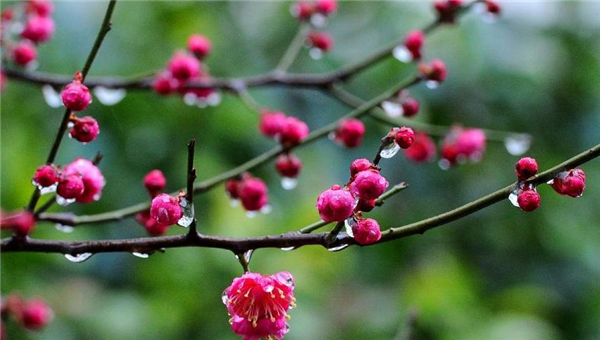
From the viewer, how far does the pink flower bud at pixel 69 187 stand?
0.62m

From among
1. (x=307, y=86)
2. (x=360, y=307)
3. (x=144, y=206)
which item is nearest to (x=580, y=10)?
(x=360, y=307)

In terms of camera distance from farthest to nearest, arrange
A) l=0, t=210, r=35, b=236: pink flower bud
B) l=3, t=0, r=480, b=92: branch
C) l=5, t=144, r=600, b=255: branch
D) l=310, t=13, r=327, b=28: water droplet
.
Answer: l=310, t=13, r=327, b=28: water droplet → l=3, t=0, r=480, b=92: branch → l=0, t=210, r=35, b=236: pink flower bud → l=5, t=144, r=600, b=255: branch

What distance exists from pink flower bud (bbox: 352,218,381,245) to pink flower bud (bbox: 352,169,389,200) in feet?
0.06

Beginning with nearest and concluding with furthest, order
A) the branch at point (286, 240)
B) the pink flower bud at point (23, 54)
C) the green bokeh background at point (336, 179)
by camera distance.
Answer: the branch at point (286, 240), the pink flower bud at point (23, 54), the green bokeh background at point (336, 179)

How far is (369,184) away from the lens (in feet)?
1.64

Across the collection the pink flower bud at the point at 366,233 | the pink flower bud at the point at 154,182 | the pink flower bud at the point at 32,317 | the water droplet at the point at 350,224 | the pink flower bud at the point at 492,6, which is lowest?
the pink flower bud at the point at 32,317

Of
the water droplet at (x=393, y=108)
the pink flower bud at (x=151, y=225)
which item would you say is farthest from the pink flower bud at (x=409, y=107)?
the pink flower bud at (x=151, y=225)

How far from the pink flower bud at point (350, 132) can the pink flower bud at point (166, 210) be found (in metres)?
0.33

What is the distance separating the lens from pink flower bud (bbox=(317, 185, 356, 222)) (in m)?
0.50

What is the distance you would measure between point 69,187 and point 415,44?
516mm

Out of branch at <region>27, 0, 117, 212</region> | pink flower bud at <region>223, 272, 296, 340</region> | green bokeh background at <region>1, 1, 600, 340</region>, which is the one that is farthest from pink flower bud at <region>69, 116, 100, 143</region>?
green bokeh background at <region>1, 1, 600, 340</region>

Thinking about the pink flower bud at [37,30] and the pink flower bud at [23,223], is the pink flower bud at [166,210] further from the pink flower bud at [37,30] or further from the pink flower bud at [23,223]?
the pink flower bud at [37,30]

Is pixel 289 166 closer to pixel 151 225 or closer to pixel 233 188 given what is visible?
pixel 233 188

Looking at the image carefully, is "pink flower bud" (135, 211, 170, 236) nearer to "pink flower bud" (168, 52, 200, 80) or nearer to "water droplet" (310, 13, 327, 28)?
"pink flower bud" (168, 52, 200, 80)
